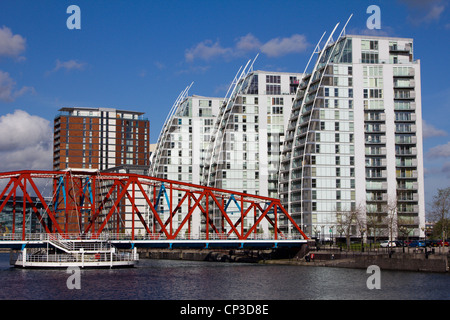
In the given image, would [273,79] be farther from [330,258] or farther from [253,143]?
[330,258]

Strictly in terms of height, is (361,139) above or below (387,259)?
above

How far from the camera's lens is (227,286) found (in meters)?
73.1

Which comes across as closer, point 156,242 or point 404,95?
point 156,242

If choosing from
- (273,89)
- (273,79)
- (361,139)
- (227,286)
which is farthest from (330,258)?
(273,79)

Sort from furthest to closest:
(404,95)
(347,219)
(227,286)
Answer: (404,95) → (347,219) → (227,286)

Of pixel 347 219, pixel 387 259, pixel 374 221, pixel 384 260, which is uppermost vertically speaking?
pixel 347 219

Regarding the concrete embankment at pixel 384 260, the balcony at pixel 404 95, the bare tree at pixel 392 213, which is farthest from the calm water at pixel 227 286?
the balcony at pixel 404 95

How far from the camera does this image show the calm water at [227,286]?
62.9 m

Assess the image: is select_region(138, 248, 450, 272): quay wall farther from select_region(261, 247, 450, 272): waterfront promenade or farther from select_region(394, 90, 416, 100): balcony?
select_region(394, 90, 416, 100): balcony

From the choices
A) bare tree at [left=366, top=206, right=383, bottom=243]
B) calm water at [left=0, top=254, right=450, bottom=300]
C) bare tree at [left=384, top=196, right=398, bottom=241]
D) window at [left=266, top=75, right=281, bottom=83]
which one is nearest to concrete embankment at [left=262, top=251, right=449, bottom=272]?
calm water at [left=0, top=254, right=450, bottom=300]

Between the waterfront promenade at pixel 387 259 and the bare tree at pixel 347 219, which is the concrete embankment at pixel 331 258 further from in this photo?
the bare tree at pixel 347 219

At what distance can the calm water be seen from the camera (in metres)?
62.9

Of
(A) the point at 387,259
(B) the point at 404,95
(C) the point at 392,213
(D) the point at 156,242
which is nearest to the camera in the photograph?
(A) the point at 387,259

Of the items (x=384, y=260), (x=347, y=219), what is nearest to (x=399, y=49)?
(x=347, y=219)
